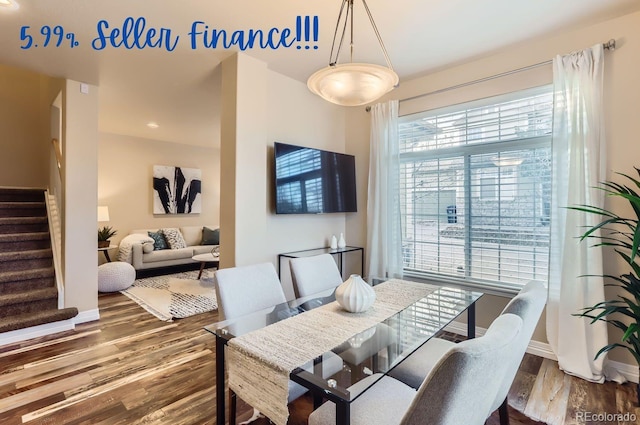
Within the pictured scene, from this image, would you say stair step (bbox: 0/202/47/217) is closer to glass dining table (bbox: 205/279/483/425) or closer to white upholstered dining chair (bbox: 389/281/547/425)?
glass dining table (bbox: 205/279/483/425)

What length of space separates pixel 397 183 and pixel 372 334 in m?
2.18

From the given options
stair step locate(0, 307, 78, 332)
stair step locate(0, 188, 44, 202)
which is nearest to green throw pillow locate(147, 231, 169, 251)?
stair step locate(0, 188, 44, 202)

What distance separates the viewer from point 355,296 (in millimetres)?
1644

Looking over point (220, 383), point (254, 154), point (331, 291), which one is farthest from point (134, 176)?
point (220, 383)

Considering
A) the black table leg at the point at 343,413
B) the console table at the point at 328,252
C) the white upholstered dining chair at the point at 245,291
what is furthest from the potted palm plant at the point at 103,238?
the black table leg at the point at 343,413

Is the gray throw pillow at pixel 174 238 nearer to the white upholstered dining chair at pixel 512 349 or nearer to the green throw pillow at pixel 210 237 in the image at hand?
the green throw pillow at pixel 210 237

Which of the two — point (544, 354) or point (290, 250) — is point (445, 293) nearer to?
point (544, 354)

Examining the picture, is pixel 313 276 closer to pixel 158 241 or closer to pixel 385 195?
pixel 385 195

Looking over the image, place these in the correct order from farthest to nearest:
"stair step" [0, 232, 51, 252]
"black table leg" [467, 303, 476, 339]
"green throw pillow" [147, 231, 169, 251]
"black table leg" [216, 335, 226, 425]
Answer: "green throw pillow" [147, 231, 169, 251] → "stair step" [0, 232, 51, 252] → "black table leg" [467, 303, 476, 339] → "black table leg" [216, 335, 226, 425]

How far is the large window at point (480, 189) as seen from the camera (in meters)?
2.69

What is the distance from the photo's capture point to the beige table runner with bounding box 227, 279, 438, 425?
115cm

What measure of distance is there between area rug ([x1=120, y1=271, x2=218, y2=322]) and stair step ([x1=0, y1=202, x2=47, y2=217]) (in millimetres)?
1509

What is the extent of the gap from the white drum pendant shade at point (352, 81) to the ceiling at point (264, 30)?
778 mm

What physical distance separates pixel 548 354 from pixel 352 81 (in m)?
2.70
